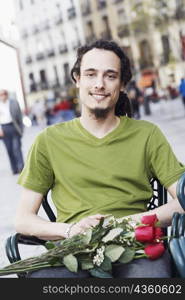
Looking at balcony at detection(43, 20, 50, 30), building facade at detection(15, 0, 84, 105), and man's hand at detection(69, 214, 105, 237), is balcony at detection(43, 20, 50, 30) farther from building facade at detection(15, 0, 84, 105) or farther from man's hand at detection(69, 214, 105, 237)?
man's hand at detection(69, 214, 105, 237)

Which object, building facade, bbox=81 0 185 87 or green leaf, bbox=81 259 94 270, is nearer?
green leaf, bbox=81 259 94 270

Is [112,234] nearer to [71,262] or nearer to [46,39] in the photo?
[71,262]

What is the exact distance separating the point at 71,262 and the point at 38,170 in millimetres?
375

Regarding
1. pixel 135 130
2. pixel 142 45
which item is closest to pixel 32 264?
pixel 135 130

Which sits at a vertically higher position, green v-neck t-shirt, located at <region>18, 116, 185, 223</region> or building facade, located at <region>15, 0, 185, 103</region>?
building facade, located at <region>15, 0, 185, 103</region>

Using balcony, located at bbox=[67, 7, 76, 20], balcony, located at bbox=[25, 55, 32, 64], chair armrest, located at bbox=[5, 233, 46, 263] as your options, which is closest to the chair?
chair armrest, located at bbox=[5, 233, 46, 263]

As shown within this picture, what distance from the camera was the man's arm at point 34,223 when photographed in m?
1.82

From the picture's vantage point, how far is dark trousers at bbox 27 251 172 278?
5.42 ft

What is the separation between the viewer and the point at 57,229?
5.98 feet

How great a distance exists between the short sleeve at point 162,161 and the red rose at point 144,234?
11.3 inches

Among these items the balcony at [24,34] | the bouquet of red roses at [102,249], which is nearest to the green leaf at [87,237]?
the bouquet of red roses at [102,249]

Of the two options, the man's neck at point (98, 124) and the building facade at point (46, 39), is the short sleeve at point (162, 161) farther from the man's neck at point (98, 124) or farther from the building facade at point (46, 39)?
the building facade at point (46, 39)

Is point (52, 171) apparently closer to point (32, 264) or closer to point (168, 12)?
point (32, 264)

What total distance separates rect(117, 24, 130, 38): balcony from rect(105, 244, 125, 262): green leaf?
1471 cm
